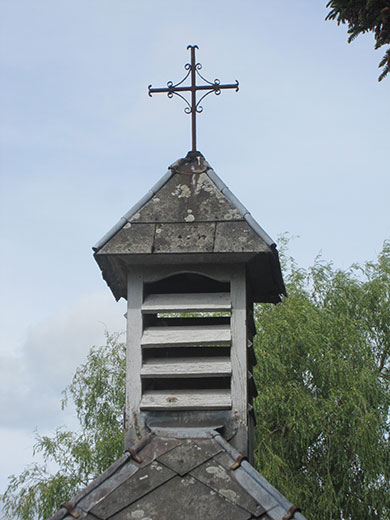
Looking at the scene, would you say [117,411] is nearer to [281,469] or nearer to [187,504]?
[281,469]

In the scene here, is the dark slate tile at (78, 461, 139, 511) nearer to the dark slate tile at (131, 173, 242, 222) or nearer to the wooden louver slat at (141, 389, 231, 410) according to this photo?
the wooden louver slat at (141, 389, 231, 410)

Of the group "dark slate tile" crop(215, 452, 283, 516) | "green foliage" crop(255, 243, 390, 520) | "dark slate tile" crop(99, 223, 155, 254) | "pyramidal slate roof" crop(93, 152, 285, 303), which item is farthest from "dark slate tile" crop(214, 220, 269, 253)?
"green foliage" crop(255, 243, 390, 520)

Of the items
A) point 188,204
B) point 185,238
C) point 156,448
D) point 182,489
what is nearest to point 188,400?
point 156,448

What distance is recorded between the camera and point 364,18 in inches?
233

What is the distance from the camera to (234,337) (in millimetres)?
6258

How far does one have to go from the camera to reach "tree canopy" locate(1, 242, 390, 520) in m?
13.9

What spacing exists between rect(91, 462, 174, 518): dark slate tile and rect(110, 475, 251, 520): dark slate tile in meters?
0.04

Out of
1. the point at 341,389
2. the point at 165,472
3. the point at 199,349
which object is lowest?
the point at 341,389

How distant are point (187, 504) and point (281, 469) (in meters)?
9.22

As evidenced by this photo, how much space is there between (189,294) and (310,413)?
854cm

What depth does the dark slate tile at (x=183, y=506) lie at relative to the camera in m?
5.12

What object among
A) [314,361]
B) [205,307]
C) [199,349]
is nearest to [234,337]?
[205,307]

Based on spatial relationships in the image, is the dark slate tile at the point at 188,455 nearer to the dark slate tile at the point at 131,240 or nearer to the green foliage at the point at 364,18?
the dark slate tile at the point at 131,240

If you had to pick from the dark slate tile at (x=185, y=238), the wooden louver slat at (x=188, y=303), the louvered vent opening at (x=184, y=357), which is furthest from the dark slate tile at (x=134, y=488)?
the dark slate tile at (x=185, y=238)
